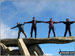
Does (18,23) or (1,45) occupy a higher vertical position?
(18,23)

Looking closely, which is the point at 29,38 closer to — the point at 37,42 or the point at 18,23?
the point at 37,42

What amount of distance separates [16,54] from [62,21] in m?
5.24

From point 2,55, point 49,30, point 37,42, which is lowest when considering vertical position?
point 2,55

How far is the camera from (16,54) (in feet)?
56.2

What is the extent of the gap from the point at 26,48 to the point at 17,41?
3.81ft

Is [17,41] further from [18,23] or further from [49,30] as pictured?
[49,30]

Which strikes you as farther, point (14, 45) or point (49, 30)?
point (14, 45)

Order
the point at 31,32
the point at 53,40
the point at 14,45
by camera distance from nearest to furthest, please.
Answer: the point at 53,40 < the point at 31,32 < the point at 14,45

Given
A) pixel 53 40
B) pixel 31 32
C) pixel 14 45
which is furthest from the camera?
pixel 14 45

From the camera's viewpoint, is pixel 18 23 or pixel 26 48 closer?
pixel 26 48

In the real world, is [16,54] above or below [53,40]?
below

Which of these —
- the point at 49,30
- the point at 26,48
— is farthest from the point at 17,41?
the point at 49,30

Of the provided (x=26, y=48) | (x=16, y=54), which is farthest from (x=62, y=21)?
(x=16, y=54)

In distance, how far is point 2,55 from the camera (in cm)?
1709
